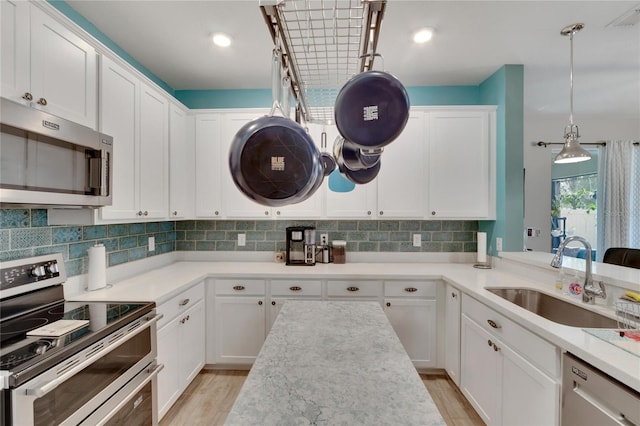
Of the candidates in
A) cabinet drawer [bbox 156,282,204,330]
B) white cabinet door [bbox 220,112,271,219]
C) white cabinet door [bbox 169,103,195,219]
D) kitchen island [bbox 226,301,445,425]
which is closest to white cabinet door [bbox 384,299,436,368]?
kitchen island [bbox 226,301,445,425]

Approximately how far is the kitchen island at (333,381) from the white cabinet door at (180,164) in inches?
65.3

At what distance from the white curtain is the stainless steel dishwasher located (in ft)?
12.1

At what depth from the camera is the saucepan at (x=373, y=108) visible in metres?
0.73

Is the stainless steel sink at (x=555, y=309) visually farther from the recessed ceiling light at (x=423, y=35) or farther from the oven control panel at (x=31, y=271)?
the oven control panel at (x=31, y=271)

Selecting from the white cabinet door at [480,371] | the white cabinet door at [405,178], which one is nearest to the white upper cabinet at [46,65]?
the white cabinet door at [405,178]

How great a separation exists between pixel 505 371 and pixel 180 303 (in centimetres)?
203

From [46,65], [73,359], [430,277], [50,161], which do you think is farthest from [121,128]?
[430,277]

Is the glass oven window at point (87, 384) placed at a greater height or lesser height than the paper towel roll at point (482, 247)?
lesser

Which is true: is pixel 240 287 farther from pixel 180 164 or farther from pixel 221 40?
pixel 221 40

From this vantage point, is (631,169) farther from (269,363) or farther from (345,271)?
(269,363)

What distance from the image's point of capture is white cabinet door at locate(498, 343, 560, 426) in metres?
1.27

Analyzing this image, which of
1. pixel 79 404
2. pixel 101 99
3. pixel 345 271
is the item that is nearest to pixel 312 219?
pixel 345 271

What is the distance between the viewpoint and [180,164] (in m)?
2.57

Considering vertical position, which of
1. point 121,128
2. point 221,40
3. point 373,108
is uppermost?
point 221,40
